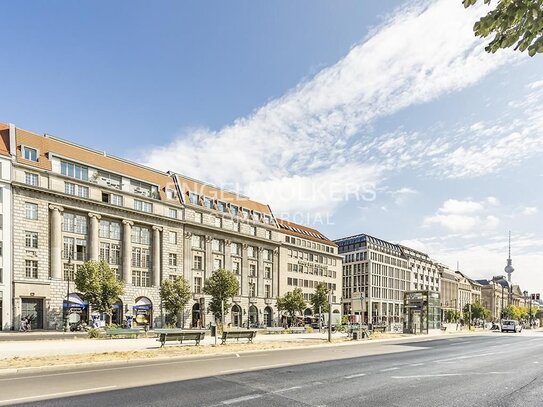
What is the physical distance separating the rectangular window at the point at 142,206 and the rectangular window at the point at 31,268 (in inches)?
614

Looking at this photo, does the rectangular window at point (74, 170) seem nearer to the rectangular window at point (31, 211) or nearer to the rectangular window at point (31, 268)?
the rectangular window at point (31, 211)

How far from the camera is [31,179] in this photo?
49.1m

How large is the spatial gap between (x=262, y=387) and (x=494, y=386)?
7.13m

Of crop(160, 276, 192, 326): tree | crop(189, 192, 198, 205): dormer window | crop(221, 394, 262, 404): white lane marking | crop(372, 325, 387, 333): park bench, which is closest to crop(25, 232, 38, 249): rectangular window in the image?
crop(160, 276, 192, 326): tree

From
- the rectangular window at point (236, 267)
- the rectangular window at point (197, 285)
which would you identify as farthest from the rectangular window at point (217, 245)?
the rectangular window at point (197, 285)

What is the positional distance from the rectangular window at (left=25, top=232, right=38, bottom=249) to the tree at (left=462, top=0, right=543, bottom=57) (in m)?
53.6

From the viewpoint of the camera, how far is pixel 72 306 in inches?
1973

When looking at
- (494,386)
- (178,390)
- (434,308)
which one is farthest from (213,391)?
(434,308)

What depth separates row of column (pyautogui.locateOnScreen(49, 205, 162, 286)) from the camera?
5000 centimetres

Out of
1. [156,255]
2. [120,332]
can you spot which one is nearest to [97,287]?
[120,332]

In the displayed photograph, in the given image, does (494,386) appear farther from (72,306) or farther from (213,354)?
(72,306)

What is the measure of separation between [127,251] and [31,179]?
50.7 ft

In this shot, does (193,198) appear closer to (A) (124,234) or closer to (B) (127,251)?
(A) (124,234)

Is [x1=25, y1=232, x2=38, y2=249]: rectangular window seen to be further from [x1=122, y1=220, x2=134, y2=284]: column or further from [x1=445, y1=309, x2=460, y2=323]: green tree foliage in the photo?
[x1=445, y1=309, x2=460, y2=323]: green tree foliage
